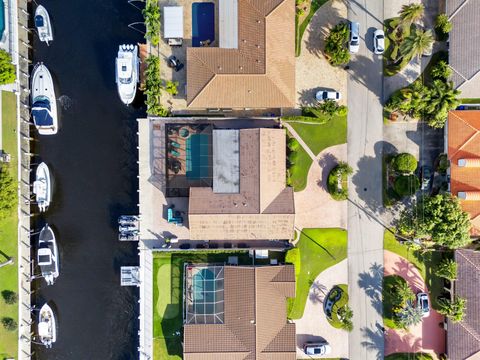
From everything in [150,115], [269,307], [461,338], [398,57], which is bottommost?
[461,338]

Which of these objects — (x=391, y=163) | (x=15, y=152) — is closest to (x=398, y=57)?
(x=391, y=163)

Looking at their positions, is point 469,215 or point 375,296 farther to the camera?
point 375,296

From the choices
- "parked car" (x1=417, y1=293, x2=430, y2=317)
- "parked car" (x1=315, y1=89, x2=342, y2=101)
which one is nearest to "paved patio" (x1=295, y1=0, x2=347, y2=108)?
"parked car" (x1=315, y1=89, x2=342, y2=101)

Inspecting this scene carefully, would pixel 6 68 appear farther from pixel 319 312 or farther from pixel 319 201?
pixel 319 312

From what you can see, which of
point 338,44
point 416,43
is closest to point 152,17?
point 338,44

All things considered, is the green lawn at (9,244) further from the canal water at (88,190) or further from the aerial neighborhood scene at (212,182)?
the canal water at (88,190)

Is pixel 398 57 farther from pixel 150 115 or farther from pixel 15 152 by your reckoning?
pixel 15 152

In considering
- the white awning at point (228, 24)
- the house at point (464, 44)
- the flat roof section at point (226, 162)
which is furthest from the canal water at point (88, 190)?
the house at point (464, 44)
